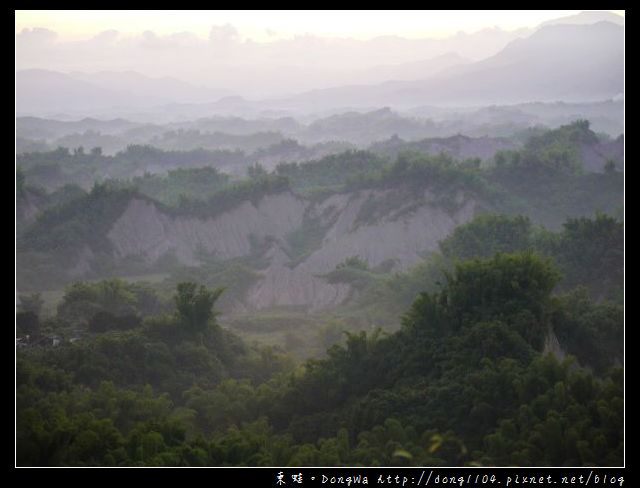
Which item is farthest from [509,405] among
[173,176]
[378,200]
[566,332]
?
[173,176]

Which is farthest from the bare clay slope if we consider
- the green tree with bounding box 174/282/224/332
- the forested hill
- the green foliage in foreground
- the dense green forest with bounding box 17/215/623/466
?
the green foliage in foreground

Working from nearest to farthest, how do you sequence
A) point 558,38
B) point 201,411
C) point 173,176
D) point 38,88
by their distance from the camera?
point 201,411 < point 173,176 < point 558,38 < point 38,88

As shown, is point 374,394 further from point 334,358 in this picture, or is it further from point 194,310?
point 194,310

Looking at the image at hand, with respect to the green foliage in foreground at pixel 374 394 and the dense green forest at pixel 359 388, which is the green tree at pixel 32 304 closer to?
the dense green forest at pixel 359 388

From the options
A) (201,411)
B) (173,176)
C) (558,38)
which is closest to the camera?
(201,411)

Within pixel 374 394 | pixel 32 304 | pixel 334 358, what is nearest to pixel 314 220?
pixel 32 304

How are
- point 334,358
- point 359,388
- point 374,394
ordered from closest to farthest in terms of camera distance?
1. point 374,394
2. point 359,388
3. point 334,358

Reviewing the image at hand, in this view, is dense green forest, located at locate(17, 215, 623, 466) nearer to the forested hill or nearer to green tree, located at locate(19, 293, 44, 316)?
green tree, located at locate(19, 293, 44, 316)

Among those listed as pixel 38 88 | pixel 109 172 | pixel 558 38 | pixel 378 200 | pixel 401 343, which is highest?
pixel 38 88
